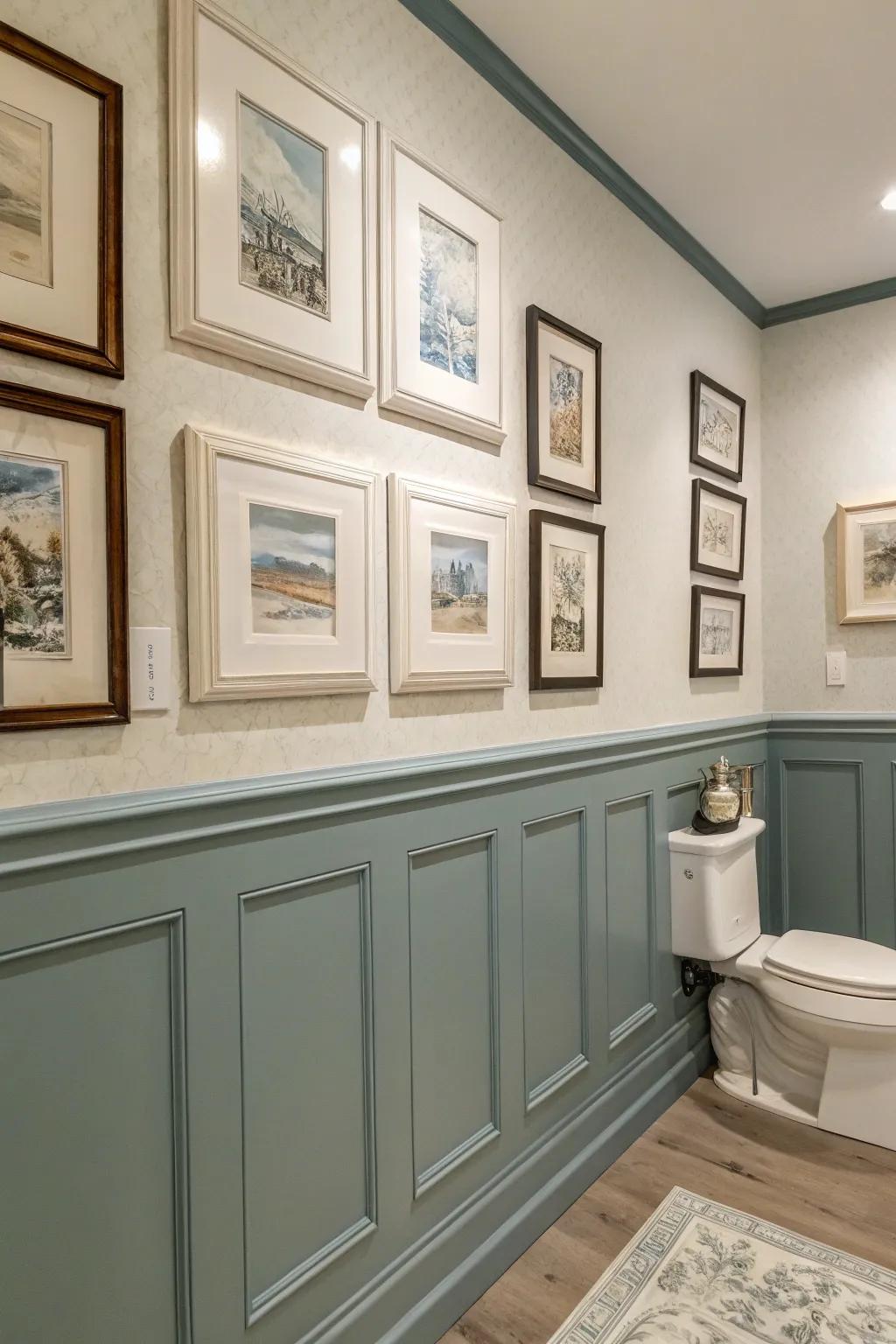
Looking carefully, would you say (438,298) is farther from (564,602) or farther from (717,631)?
(717,631)

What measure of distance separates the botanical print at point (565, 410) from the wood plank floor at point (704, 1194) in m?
1.76

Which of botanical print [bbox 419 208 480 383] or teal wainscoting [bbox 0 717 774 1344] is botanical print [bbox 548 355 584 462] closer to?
botanical print [bbox 419 208 480 383]

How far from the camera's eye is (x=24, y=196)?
1032 millimetres

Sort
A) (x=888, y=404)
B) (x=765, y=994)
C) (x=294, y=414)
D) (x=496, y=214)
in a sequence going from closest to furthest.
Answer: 1. (x=294, y=414)
2. (x=496, y=214)
3. (x=765, y=994)
4. (x=888, y=404)

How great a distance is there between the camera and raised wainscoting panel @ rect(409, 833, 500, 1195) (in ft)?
5.20

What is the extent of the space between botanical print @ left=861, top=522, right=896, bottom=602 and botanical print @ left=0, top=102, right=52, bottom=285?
8.88 feet

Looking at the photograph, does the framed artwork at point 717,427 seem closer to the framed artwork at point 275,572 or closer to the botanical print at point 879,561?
the botanical print at point 879,561

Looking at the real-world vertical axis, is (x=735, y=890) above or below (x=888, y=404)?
below

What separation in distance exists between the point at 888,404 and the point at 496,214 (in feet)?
5.86

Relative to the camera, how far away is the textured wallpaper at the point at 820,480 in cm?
290

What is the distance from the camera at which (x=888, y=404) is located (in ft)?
9.45

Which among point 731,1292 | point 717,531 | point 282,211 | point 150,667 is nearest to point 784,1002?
point 731,1292

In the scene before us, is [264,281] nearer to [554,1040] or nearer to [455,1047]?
[455,1047]

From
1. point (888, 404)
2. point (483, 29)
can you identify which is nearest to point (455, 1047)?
point (483, 29)
